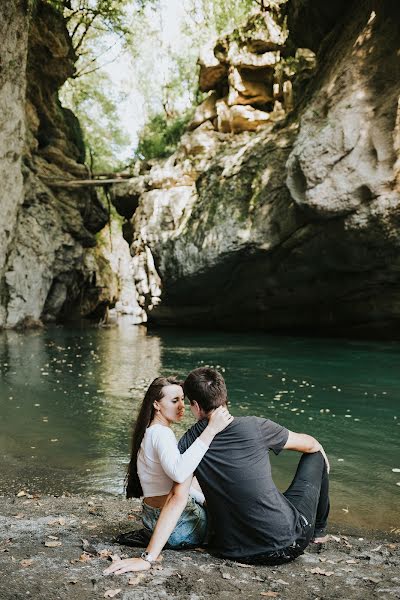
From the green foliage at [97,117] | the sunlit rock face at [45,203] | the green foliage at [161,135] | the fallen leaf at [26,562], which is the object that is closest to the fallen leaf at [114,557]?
the fallen leaf at [26,562]

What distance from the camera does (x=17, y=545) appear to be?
3812 mm

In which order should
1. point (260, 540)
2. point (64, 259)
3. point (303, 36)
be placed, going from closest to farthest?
point (260, 540) → point (303, 36) → point (64, 259)

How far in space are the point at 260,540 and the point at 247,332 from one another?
24990 mm

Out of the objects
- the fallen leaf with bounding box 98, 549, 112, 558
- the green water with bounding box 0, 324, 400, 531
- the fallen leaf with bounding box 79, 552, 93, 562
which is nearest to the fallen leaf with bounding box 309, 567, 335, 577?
the fallen leaf with bounding box 98, 549, 112, 558

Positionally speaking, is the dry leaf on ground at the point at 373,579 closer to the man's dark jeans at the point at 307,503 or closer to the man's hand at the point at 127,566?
the man's dark jeans at the point at 307,503

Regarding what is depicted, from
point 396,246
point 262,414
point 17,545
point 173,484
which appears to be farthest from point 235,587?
point 396,246

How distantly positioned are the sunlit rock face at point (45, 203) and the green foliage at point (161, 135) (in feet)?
16.4

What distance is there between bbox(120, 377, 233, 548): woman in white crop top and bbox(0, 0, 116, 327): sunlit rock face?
1987 cm

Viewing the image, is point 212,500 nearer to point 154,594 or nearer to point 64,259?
point 154,594

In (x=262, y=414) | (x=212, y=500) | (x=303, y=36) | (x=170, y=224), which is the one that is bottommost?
(x=262, y=414)

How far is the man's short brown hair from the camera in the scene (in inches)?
136

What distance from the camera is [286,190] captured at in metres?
22.4

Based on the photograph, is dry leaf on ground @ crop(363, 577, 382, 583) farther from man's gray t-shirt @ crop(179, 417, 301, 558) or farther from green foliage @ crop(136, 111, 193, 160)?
green foliage @ crop(136, 111, 193, 160)

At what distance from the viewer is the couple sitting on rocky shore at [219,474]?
11.3ft
